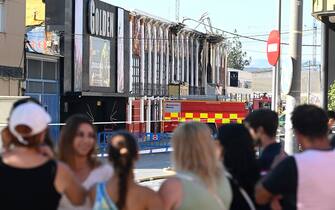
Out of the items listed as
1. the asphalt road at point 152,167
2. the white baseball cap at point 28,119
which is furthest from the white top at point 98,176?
the asphalt road at point 152,167

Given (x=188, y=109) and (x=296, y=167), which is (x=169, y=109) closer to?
(x=188, y=109)

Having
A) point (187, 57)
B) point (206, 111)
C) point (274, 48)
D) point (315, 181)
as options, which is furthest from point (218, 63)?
point (315, 181)

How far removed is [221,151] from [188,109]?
2615cm

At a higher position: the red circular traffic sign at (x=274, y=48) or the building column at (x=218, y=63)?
the building column at (x=218, y=63)

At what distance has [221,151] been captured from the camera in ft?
13.8

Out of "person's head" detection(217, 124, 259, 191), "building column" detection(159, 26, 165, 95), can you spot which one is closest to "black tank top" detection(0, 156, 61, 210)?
"person's head" detection(217, 124, 259, 191)

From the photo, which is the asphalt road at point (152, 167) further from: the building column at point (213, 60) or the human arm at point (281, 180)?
the building column at point (213, 60)

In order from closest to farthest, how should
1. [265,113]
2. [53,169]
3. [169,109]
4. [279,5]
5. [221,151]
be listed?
[53,169]
[221,151]
[265,113]
[279,5]
[169,109]

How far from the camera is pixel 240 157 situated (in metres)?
4.22

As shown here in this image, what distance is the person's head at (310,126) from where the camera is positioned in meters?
4.00

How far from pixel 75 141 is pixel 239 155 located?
1.17 meters

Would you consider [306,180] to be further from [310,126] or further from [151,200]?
[151,200]

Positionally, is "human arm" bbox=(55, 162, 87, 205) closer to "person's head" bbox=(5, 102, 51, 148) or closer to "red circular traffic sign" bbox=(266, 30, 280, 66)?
"person's head" bbox=(5, 102, 51, 148)

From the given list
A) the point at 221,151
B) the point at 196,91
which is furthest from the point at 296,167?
the point at 196,91
